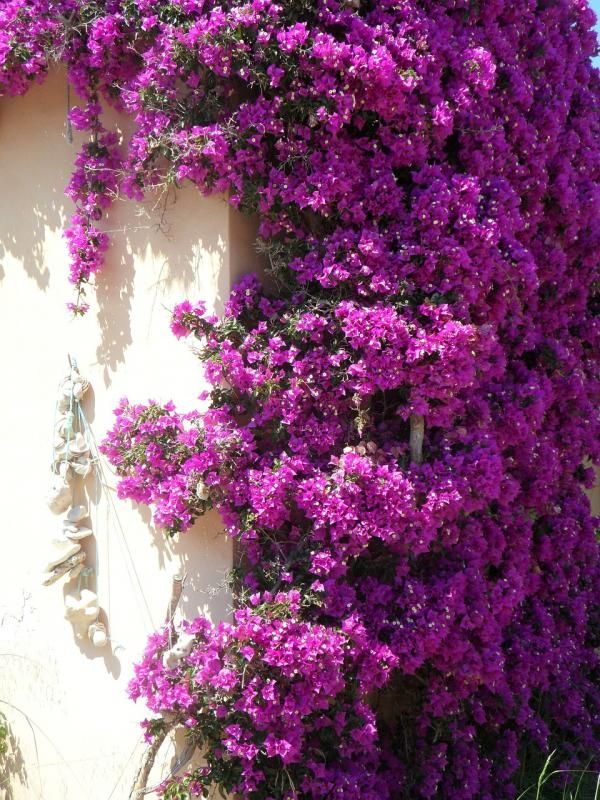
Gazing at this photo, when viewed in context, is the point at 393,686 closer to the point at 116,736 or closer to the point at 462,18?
the point at 116,736

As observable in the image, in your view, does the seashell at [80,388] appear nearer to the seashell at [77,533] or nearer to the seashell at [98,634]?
the seashell at [77,533]

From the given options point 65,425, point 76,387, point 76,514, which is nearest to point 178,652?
point 76,514

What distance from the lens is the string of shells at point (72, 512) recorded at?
3719mm

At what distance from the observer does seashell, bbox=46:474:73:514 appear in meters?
3.80

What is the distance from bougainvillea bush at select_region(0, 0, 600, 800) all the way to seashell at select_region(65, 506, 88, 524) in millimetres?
451

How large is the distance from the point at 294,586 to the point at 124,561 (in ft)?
2.85

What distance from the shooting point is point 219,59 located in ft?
10.4

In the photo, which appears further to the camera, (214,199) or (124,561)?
(124,561)

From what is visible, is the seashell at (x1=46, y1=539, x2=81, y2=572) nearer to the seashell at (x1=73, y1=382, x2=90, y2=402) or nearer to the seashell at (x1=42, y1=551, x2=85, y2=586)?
the seashell at (x1=42, y1=551, x2=85, y2=586)

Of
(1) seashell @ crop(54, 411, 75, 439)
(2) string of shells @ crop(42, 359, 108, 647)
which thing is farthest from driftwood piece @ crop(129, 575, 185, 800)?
(1) seashell @ crop(54, 411, 75, 439)

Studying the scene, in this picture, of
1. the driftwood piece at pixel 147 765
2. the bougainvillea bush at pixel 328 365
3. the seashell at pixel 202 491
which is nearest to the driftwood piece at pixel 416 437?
the bougainvillea bush at pixel 328 365

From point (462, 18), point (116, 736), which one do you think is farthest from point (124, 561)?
point (462, 18)

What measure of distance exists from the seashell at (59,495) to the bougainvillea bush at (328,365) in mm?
442

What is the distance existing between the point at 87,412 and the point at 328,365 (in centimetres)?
125
